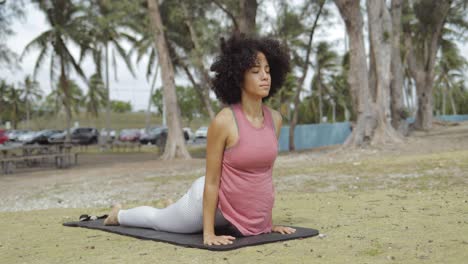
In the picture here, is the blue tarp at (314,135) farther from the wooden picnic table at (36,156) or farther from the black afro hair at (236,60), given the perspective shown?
the black afro hair at (236,60)

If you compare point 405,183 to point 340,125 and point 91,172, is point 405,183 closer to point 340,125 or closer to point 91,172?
point 91,172

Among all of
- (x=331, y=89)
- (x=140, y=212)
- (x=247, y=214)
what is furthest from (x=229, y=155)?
(x=331, y=89)

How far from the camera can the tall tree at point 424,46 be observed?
3485cm

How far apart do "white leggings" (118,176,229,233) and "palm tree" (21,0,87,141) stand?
91.2ft

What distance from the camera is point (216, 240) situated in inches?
206

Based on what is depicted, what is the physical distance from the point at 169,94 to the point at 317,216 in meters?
16.8

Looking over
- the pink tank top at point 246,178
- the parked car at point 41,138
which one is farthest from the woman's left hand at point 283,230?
the parked car at point 41,138

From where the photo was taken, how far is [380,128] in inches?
834

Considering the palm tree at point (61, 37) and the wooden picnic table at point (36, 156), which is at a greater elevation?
the palm tree at point (61, 37)

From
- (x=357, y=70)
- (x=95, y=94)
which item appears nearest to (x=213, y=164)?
(x=357, y=70)

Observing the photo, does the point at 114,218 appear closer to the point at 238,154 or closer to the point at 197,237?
the point at 197,237

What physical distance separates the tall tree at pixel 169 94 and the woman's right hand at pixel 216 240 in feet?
58.8

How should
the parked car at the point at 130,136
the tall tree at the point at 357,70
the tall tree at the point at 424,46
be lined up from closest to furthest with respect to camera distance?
the tall tree at the point at 357,70 < the tall tree at the point at 424,46 < the parked car at the point at 130,136

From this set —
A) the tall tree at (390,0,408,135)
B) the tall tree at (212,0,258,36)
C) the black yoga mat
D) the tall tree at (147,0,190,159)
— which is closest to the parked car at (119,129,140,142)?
the tall tree at (390,0,408,135)
